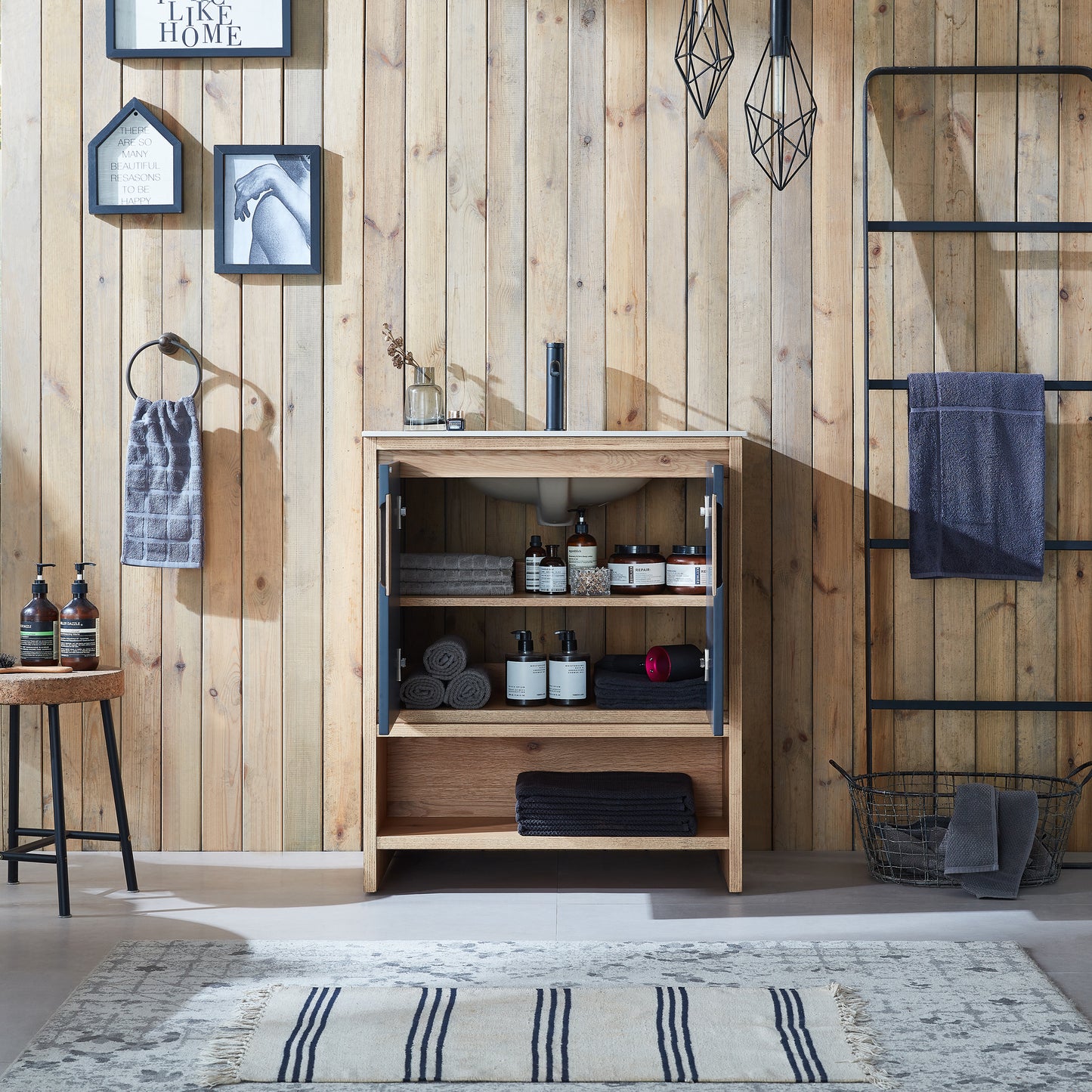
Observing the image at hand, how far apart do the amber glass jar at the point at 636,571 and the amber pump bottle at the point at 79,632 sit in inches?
50.1

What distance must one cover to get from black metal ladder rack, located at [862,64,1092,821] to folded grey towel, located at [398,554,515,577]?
3.32ft

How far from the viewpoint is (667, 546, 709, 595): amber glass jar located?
283 centimetres

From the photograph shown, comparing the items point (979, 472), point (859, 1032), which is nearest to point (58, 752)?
point (859, 1032)

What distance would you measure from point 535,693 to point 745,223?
1.35 meters

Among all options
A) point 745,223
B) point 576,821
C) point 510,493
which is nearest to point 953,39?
point 745,223

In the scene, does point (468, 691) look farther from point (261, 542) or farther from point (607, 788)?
point (261, 542)

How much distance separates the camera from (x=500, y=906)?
8.79 feet

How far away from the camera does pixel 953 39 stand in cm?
307

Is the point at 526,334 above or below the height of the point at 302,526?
above

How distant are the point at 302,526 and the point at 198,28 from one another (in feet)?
4.43

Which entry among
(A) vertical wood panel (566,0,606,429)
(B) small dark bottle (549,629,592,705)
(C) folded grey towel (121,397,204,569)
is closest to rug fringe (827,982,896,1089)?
(B) small dark bottle (549,629,592,705)

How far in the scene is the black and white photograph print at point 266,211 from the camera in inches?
122

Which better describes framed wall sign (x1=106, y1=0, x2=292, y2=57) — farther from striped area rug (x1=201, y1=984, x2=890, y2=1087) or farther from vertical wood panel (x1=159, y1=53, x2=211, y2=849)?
striped area rug (x1=201, y1=984, x2=890, y2=1087)

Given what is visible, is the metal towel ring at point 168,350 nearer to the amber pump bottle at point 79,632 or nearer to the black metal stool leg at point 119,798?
the amber pump bottle at point 79,632
